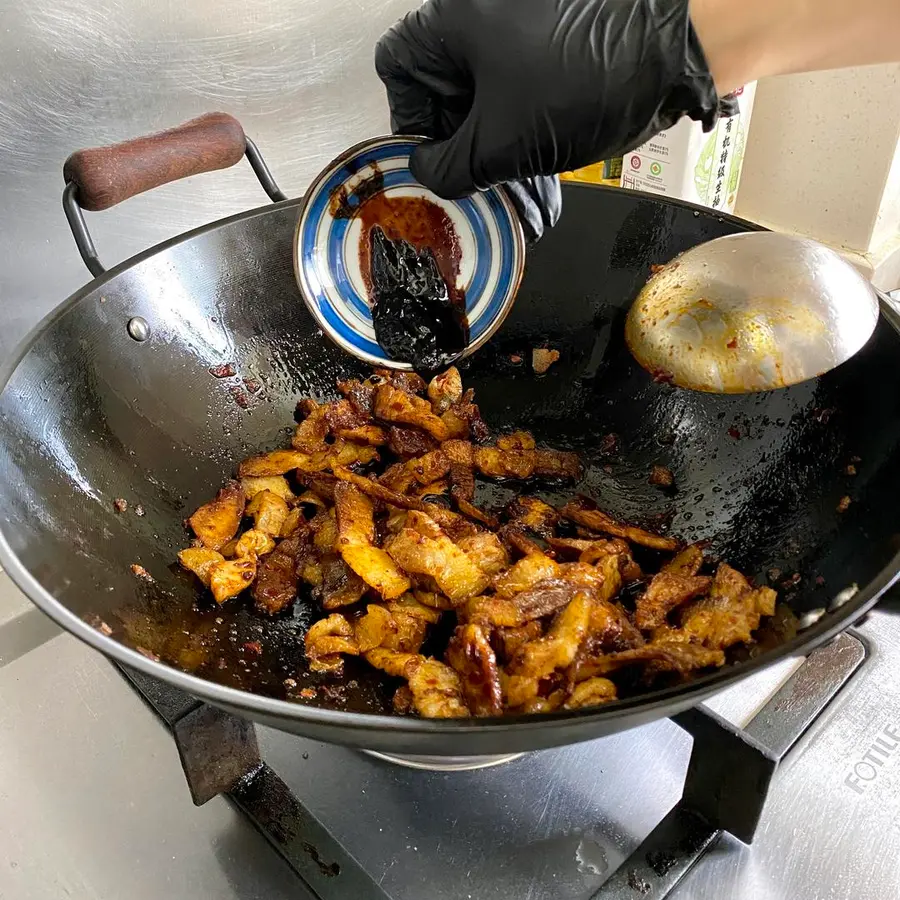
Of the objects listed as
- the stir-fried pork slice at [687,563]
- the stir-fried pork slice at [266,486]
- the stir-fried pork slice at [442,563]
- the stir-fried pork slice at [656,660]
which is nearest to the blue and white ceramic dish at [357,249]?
Answer: the stir-fried pork slice at [266,486]

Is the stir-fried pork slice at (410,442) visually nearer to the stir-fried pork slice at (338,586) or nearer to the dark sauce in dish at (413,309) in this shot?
the dark sauce in dish at (413,309)

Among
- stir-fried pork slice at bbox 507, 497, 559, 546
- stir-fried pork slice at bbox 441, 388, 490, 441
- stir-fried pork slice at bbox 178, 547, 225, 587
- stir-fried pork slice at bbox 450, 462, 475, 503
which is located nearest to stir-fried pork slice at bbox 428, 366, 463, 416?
stir-fried pork slice at bbox 441, 388, 490, 441

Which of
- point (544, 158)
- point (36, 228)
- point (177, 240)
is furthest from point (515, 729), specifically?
point (36, 228)

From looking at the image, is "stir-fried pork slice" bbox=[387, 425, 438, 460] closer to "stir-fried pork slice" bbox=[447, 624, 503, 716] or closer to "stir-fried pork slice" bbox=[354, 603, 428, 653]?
"stir-fried pork slice" bbox=[354, 603, 428, 653]

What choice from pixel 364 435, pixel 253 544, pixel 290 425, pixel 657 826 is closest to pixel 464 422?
pixel 364 435

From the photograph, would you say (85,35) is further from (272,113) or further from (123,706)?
(123,706)

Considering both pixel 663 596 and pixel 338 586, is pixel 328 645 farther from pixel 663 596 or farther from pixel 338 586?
pixel 663 596
